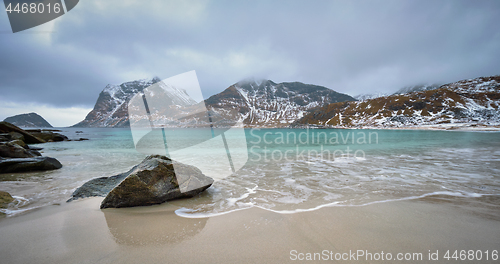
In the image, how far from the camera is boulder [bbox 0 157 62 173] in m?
9.20

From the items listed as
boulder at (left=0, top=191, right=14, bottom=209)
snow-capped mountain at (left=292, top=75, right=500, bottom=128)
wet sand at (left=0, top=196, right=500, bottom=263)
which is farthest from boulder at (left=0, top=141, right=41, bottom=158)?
snow-capped mountain at (left=292, top=75, right=500, bottom=128)

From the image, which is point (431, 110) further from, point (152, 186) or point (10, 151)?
point (10, 151)

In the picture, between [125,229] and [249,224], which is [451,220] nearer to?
[249,224]

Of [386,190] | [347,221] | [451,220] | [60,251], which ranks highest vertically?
[60,251]

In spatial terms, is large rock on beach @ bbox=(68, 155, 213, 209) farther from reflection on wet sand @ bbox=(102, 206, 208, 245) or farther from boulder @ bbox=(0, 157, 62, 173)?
boulder @ bbox=(0, 157, 62, 173)

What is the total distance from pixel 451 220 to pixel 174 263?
591 centimetres

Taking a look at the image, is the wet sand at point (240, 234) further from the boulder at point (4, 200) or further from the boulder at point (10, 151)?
the boulder at point (10, 151)

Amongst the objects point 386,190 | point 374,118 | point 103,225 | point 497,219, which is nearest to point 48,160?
point 103,225

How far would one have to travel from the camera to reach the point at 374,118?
5748 inches

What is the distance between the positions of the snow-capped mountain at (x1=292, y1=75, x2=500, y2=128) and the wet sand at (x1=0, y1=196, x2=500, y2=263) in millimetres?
150788

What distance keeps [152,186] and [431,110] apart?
606ft

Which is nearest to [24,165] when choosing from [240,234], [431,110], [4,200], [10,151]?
[10,151]

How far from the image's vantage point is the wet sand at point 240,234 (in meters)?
3.03

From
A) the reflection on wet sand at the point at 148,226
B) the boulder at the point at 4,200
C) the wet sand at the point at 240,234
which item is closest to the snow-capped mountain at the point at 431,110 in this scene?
the wet sand at the point at 240,234
